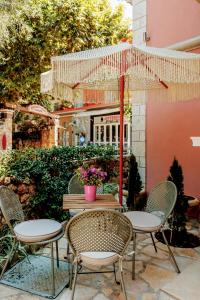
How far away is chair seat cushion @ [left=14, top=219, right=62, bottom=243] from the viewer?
114 inches

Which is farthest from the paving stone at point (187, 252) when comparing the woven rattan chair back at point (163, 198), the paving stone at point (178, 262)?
the woven rattan chair back at point (163, 198)

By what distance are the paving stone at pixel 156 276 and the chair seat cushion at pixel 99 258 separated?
33.6 inches

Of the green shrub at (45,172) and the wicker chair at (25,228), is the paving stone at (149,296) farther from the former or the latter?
the green shrub at (45,172)

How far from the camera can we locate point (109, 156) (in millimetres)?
7188

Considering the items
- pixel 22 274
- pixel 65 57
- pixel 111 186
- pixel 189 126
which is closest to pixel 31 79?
pixel 111 186

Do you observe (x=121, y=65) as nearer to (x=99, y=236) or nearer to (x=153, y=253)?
(x=99, y=236)

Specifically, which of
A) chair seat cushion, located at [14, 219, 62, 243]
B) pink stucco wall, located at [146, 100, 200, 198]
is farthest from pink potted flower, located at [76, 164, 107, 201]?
pink stucco wall, located at [146, 100, 200, 198]

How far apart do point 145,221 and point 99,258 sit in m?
1.10

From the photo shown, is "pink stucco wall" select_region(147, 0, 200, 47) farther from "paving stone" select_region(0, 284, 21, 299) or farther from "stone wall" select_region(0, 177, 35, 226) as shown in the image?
"paving stone" select_region(0, 284, 21, 299)

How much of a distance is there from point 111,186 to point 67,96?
8.54 ft

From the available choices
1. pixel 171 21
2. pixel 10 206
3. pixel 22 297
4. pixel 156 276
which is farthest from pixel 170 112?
pixel 22 297

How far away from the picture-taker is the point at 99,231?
2.49 metres

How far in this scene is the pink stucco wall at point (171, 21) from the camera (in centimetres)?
550

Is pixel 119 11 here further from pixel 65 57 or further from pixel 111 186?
pixel 65 57
